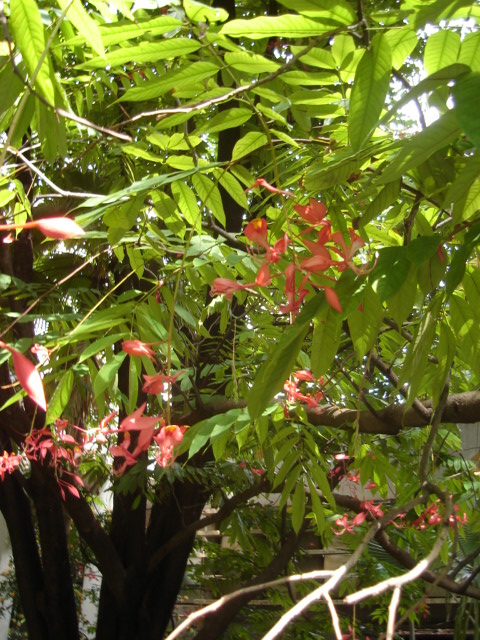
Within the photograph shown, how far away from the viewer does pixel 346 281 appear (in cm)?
73

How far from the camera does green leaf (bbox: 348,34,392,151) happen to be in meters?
0.53

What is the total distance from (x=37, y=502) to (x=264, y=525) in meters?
1.08

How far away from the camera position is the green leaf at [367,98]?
0.53 metres

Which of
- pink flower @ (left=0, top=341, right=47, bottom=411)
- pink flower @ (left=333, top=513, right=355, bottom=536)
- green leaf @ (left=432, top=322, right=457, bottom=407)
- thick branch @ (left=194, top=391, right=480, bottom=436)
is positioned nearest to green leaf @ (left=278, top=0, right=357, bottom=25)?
pink flower @ (left=0, top=341, right=47, bottom=411)

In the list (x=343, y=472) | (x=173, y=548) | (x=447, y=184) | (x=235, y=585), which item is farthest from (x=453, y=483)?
(x=447, y=184)

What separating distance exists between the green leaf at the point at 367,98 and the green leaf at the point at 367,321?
25cm

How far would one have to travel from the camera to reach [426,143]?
523 mm

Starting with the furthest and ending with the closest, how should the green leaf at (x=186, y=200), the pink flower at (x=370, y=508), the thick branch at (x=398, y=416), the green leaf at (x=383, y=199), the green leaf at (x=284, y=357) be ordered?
the pink flower at (x=370, y=508) < the thick branch at (x=398, y=416) < the green leaf at (x=186, y=200) < the green leaf at (x=383, y=199) < the green leaf at (x=284, y=357)

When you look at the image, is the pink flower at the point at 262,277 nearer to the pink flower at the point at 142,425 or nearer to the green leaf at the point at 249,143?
the pink flower at the point at 142,425

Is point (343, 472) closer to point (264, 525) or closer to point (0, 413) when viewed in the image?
point (264, 525)

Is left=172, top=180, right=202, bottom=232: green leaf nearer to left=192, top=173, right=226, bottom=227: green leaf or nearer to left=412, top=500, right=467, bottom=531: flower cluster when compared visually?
left=192, top=173, right=226, bottom=227: green leaf

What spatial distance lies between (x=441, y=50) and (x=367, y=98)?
0.13 meters

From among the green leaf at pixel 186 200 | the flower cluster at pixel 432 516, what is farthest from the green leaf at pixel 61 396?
the flower cluster at pixel 432 516

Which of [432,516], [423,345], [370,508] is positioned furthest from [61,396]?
[432,516]
